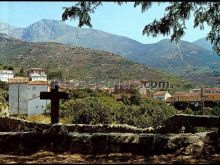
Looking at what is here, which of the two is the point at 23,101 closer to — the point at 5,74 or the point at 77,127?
the point at 5,74

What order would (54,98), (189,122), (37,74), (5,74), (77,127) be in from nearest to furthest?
(54,98) → (189,122) → (77,127) → (5,74) → (37,74)

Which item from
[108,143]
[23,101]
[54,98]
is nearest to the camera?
[108,143]

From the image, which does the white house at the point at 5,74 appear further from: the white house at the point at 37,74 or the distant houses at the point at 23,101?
the distant houses at the point at 23,101

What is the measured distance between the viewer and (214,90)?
135750 mm

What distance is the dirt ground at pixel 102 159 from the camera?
6480 millimetres

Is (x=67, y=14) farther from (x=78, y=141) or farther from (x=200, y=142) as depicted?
(x=200, y=142)

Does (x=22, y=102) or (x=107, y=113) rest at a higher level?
(x=22, y=102)

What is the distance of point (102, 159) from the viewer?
6.91 meters

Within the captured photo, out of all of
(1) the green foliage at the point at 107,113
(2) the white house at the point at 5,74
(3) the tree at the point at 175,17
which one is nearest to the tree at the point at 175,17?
(3) the tree at the point at 175,17

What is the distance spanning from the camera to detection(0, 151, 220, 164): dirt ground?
648 cm

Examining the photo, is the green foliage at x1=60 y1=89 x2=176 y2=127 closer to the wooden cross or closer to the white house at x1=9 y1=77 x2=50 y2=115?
the white house at x1=9 y1=77 x2=50 y2=115

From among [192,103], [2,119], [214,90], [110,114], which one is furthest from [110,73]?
[2,119]

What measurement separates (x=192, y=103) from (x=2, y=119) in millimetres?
90749

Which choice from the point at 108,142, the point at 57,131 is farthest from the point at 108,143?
the point at 57,131
